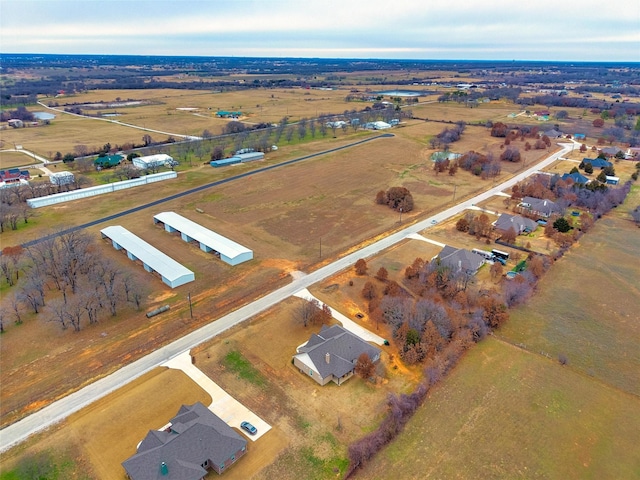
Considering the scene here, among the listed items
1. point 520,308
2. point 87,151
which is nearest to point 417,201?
point 520,308

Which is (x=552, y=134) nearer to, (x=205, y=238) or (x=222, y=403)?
(x=205, y=238)

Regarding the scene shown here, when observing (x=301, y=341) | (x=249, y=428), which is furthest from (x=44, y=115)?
(x=249, y=428)

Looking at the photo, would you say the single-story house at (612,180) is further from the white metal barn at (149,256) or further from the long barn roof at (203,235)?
the white metal barn at (149,256)

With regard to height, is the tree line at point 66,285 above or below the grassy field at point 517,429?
above

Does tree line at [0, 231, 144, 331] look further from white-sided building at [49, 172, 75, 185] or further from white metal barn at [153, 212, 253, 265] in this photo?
white-sided building at [49, 172, 75, 185]

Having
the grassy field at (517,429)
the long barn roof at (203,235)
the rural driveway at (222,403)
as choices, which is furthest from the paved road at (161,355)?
the grassy field at (517,429)
